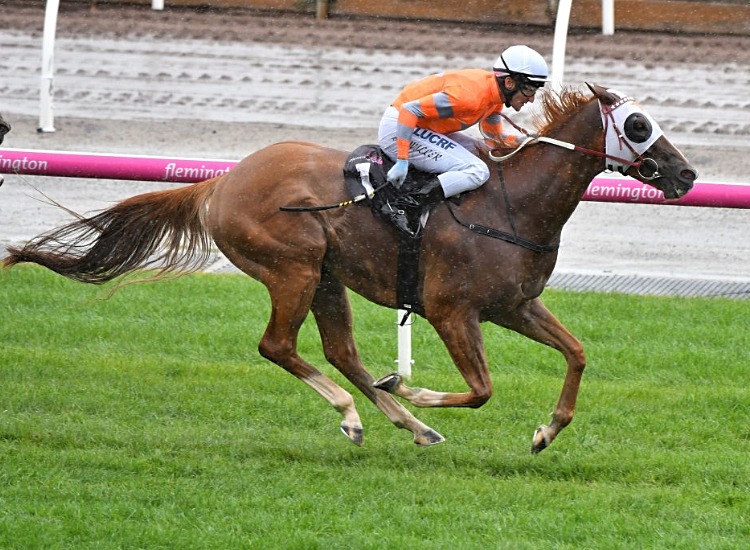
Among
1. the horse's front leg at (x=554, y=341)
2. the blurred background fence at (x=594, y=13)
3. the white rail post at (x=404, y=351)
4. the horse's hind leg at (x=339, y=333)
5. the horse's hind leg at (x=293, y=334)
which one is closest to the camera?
the horse's front leg at (x=554, y=341)

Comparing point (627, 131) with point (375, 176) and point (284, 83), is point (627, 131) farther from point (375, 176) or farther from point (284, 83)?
point (284, 83)

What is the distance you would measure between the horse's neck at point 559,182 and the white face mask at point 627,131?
0.08 metres

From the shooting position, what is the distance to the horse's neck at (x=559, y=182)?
585 centimetres

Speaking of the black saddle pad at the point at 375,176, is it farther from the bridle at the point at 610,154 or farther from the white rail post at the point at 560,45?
the white rail post at the point at 560,45

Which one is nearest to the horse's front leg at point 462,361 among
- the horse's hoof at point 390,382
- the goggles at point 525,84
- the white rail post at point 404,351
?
the horse's hoof at point 390,382

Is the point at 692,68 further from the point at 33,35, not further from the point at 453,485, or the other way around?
the point at 453,485

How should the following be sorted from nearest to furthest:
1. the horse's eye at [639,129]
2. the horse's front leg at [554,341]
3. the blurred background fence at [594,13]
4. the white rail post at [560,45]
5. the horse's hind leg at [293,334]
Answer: the horse's eye at [639,129]
the horse's front leg at [554,341]
the horse's hind leg at [293,334]
the white rail post at [560,45]
the blurred background fence at [594,13]

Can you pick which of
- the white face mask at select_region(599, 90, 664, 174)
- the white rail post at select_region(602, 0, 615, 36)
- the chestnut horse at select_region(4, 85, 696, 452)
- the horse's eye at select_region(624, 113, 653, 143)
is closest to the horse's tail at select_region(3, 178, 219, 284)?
the chestnut horse at select_region(4, 85, 696, 452)

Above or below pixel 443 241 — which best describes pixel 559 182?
above

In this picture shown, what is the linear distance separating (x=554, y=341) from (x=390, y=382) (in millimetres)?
796

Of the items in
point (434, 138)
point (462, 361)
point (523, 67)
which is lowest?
point (462, 361)

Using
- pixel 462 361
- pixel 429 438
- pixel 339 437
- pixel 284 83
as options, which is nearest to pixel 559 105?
pixel 462 361

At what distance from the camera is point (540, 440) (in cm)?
586

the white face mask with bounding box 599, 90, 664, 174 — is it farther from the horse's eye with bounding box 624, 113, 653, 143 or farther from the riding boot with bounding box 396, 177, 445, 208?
the riding boot with bounding box 396, 177, 445, 208
